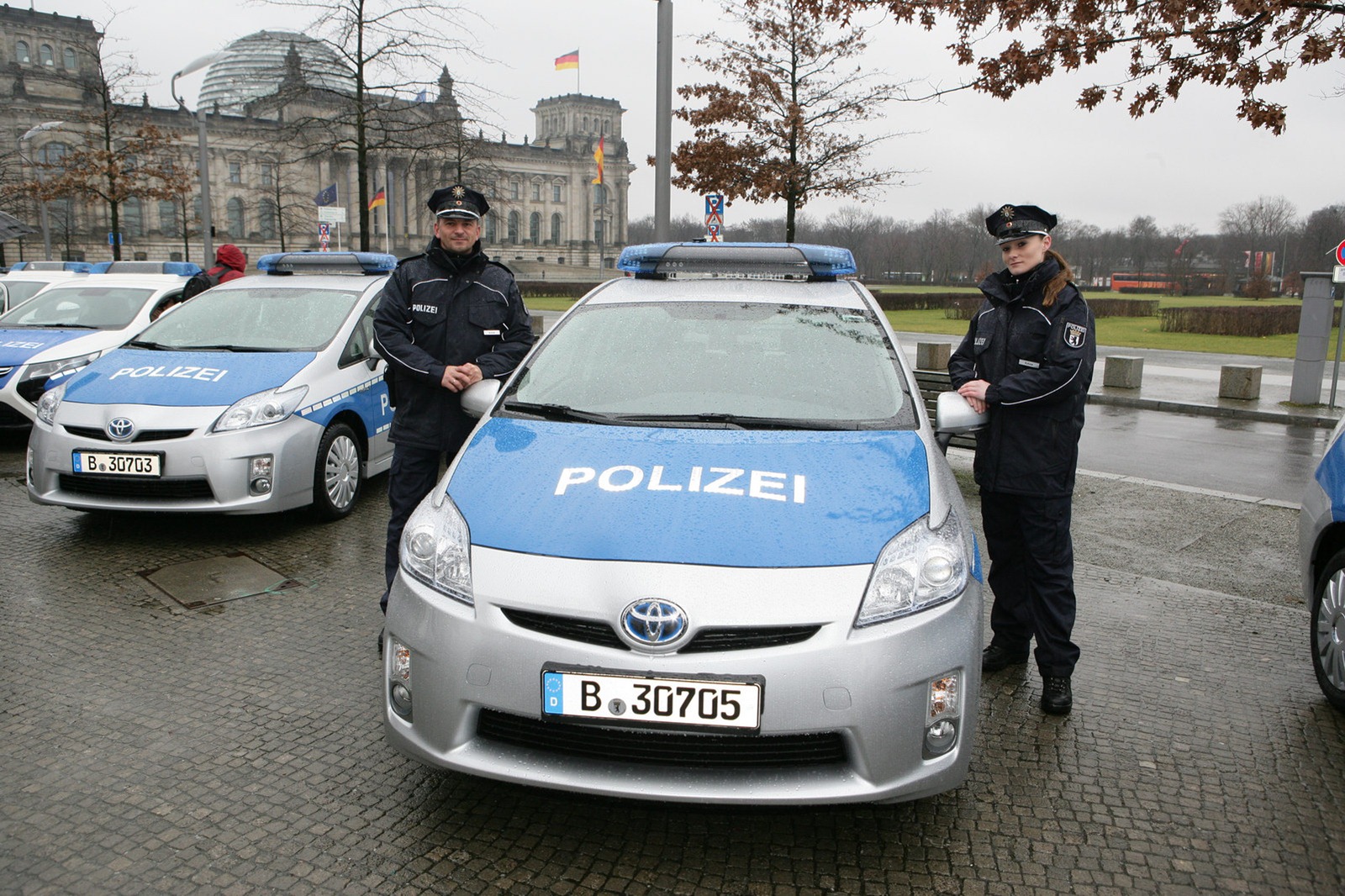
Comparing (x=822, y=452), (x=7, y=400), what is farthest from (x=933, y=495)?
(x=7, y=400)

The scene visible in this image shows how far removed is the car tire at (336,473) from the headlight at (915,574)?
15.3ft

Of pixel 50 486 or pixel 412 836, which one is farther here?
pixel 50 486

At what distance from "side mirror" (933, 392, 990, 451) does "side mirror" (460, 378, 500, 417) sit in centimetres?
173

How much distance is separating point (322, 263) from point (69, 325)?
3.90 meters

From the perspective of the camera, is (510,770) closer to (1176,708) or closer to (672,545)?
(672,545)

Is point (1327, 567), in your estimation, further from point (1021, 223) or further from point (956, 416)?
point (1021, 223)

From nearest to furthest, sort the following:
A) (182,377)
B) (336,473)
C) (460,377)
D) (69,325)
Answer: (460,377)
(182,377)
(336,473)
(69,325)

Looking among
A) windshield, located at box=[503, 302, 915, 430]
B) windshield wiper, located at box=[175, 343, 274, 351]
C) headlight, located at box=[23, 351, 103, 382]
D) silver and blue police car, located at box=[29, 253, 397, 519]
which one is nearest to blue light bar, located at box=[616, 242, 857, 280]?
windshield, located at box=[503, 302, 915, 430]

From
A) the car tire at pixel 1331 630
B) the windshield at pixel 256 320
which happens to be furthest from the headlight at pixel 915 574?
the windshield at pixel 256 320

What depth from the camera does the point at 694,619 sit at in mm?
2672

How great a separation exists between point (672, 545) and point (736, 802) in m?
0.70

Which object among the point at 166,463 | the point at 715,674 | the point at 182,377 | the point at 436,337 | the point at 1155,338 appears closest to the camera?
the point at 715,674

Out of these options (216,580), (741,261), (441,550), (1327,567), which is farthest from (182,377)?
(1327,567)

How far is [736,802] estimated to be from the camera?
2625 mm
